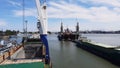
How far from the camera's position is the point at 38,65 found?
1380 cm

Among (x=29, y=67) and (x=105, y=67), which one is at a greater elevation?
(x=29, y=67)

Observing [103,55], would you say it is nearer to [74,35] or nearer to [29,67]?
[29,67]

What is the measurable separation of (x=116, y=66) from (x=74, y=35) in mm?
70926

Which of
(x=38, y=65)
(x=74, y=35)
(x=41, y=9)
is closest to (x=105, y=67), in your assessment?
(x=41, y=9)

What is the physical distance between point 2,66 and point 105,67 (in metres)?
16.3

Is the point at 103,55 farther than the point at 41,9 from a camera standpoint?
Yes

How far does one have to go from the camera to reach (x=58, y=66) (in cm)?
2714

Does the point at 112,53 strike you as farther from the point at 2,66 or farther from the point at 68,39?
the point at 68,39

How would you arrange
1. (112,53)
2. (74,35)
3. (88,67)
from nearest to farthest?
1. (88,67)
2. (112,53)
3. (74,35)

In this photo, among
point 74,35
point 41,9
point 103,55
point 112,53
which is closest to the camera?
point 41,9

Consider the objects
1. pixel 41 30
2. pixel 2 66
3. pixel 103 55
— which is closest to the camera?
pixel 2 66

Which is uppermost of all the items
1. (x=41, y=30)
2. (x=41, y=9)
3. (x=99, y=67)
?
(x=41, y=9)

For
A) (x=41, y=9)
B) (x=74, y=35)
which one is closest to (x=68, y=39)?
(x=74, y=35)

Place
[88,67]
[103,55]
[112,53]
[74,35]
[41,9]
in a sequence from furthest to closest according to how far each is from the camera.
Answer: [74,35], [103,55], [112,53], [88,67], [41,9]
